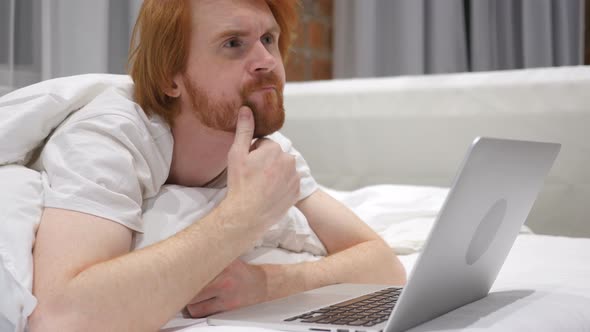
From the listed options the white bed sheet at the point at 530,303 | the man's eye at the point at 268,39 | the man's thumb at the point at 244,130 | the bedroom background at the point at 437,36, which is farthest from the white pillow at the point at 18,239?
the bedroom background at the point at 437,36

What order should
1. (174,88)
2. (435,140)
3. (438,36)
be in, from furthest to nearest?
1. (438,36)
2. (435,140)
3. (174,88)

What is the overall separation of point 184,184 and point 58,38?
72 centimetres

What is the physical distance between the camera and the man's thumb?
0.99 m

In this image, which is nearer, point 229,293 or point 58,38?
point 229,293

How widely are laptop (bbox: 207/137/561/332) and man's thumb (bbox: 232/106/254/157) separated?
223 mm

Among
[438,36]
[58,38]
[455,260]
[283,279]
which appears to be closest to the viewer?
[455,260]

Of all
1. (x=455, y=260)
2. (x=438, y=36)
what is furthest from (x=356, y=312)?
(x=438, y=36)

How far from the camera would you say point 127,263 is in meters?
0.79

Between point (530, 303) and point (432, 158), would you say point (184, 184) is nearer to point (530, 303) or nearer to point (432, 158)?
point (530, 303)

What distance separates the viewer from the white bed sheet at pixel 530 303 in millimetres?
767

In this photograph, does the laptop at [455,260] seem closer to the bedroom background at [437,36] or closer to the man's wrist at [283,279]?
the man's wrist at [283,279]

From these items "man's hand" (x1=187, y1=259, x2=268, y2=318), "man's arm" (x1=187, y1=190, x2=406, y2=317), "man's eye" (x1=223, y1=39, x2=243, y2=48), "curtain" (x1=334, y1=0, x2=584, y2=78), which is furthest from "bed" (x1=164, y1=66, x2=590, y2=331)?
"curtain" (x1=334, y1=0, x2=584, y2=78)

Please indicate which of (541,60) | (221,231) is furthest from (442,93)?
(221,231)

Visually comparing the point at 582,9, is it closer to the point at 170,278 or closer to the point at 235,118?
the point at 235,118
